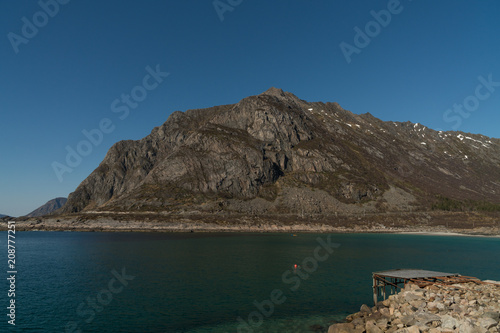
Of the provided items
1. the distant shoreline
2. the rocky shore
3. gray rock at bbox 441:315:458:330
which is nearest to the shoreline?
the distant shoreline

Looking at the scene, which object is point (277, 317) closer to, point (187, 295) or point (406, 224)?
point (187, 295)

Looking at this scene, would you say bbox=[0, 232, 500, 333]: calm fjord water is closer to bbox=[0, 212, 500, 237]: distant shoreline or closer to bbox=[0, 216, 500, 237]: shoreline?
bbox=[0, 216, 500, 237]: shoreline

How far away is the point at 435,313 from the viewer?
23.0 m

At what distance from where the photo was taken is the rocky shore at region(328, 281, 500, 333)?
19.9 metres

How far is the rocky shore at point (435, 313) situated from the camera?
19891mm

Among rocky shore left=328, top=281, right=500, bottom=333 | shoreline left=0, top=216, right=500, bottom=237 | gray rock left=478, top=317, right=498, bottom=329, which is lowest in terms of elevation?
shoreline left=0, top=216, right=500, bottom=237

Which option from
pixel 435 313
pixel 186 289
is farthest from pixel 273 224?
pixel 435 313

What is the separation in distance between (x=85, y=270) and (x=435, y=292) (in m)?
52.3

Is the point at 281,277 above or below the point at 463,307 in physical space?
below

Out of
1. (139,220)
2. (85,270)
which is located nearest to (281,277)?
(85,270)

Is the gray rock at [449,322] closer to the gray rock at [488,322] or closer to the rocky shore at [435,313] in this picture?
the rocky shore at [435,313]

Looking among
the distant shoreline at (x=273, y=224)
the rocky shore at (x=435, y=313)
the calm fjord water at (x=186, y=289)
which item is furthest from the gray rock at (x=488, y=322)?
the distant shoreline at (x=273, y=224)

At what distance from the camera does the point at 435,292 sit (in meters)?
27.9

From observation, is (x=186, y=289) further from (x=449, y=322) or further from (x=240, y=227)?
(x=240, y=227)
